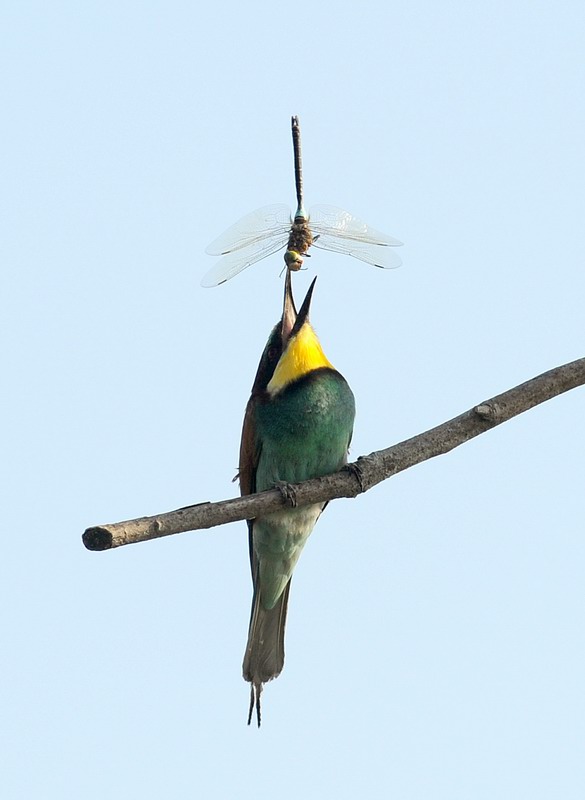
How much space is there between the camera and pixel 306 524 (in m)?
4.71

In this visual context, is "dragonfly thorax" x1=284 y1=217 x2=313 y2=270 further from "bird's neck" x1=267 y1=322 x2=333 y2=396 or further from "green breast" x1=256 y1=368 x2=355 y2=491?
"green breast" x1=256 y1=368 x2=355 y2=491

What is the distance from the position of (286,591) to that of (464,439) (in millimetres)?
1623

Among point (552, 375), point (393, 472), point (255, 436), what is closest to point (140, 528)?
point (393, 472)

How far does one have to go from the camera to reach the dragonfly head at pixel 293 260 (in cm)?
454

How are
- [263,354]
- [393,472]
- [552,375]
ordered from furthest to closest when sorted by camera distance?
1. [263,354]
2. [393,472]
3. [552,375]

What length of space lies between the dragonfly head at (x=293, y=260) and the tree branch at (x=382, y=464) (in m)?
0.91

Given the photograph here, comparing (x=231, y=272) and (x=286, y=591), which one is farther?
(x=286, y=591)

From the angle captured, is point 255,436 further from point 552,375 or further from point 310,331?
point 552,375

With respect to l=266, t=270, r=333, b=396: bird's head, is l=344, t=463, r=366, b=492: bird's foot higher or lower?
lower

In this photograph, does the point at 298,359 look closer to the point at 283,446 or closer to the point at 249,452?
the point at 283,446

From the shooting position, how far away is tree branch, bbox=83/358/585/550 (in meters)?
3.12

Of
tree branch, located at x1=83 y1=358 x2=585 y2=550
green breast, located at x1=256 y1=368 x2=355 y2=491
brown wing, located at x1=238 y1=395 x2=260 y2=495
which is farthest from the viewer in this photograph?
brown wing, located at x1=238 y1=395 x2=260 y2=495

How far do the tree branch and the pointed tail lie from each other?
3.48 ft

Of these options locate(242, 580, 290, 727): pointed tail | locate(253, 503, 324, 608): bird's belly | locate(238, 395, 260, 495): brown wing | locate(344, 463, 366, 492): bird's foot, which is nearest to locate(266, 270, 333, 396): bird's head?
locate(238, 395, 260, 495): brown wing
